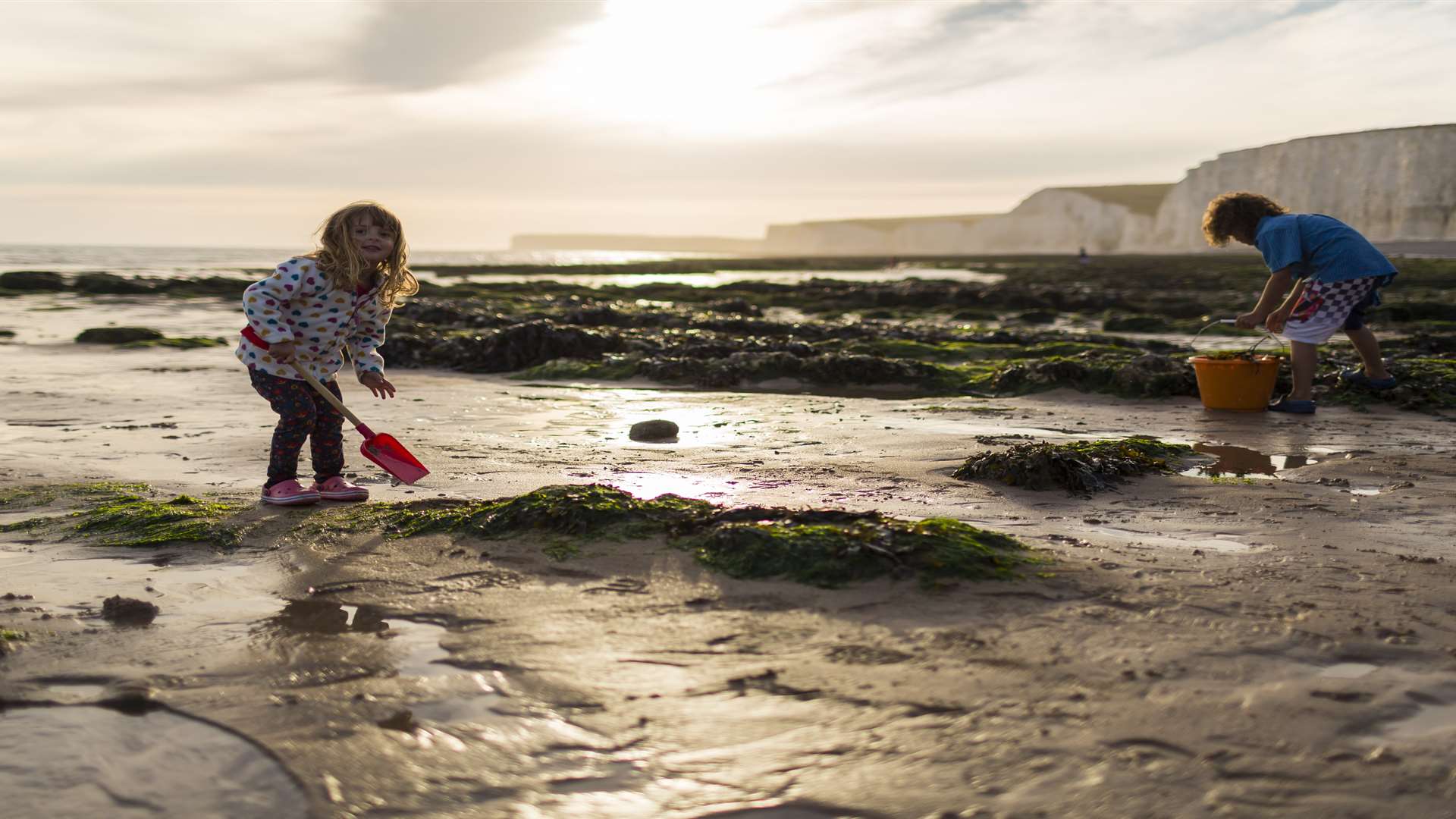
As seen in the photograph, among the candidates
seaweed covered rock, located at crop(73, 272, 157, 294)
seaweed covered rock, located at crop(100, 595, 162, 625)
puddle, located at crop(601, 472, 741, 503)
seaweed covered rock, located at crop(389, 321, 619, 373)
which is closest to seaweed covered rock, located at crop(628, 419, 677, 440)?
puddle, located at crop(601, 472, 741, 503)

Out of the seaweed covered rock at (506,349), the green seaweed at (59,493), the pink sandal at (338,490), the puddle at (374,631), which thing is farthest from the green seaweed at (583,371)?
the puddle at (374,631)

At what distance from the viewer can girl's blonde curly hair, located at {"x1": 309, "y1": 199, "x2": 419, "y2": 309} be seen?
448 cm

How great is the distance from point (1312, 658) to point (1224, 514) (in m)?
1.60

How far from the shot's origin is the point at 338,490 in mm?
4555

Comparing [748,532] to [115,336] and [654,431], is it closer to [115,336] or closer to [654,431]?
[654,431]

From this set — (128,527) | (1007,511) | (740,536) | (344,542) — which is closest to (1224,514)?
(1007,511)

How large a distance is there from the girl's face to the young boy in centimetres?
518

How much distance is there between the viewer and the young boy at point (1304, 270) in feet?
22.7

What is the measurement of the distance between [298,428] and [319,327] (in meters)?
0.45

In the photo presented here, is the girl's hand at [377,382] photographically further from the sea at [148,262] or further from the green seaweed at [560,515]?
the sea at [148,262]

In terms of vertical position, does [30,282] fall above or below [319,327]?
above

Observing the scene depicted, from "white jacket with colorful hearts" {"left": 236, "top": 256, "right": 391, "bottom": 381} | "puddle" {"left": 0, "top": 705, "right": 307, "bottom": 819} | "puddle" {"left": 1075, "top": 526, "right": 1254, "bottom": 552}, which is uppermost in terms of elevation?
"white jacket with colorful hearts" {"left": 236, "top": 256, "right": 391, "bottom": 381}

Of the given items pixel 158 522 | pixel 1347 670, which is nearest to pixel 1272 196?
pixel 1347 670

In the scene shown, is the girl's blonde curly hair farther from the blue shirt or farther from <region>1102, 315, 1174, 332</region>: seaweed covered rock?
<region>1102, 315, 1174, 332</region>: seaweed covered rock
